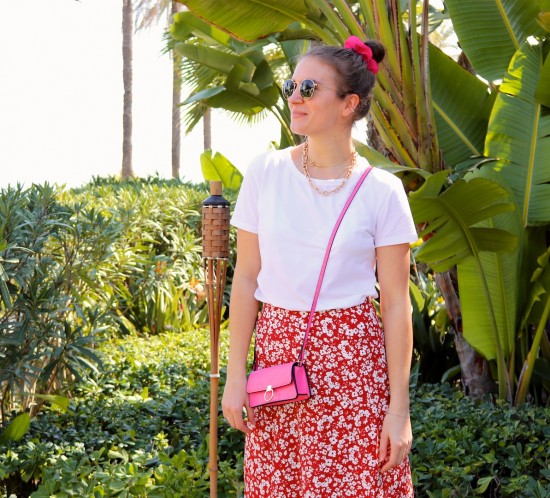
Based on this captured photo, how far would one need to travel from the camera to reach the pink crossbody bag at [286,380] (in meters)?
2.08

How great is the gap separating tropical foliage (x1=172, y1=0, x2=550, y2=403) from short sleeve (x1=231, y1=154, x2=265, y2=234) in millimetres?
2025

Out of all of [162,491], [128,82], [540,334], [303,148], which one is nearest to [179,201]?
[540,334]

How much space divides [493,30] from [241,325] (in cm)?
381

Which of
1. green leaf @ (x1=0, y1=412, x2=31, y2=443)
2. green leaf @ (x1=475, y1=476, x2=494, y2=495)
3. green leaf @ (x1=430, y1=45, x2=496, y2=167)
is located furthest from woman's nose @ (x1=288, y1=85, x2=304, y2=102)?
green leaf @ (x1=430, y1=45, x2=496, y2=167)

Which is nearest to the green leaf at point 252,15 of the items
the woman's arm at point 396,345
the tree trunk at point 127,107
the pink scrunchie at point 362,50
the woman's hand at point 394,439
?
the pink scrunchie at point 362,50

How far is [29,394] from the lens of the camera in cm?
423

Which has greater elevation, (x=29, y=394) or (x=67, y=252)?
(x=67, y=252)

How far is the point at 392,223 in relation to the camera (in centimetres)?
215

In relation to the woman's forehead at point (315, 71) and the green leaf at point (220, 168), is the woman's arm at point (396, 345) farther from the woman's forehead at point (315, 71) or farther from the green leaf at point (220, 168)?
the green leaf at point (220, 168)

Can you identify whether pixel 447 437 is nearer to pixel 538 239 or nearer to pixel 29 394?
pixel 538 239

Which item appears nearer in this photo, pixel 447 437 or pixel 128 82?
pixel 447 437

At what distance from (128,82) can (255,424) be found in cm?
1907

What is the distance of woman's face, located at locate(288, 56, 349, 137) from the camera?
2.16 metres

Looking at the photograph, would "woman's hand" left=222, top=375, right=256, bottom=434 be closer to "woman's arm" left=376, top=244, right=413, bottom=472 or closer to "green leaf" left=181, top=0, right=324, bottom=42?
"woman's arm" left=376, top=244, right=413, bottom=472
